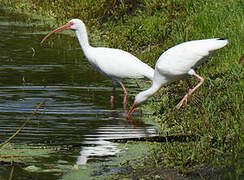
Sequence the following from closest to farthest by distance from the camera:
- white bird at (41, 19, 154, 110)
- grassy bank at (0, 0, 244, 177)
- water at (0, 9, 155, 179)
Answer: grassy bank at (0, 0, 244, 177), water at (0, 9, 155, 179), white bird at (41, 19, 154, 110)

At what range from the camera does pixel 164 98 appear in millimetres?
9047

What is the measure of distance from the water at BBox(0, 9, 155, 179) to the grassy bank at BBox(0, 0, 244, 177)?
0.63 metres

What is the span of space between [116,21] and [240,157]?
30.8 ft

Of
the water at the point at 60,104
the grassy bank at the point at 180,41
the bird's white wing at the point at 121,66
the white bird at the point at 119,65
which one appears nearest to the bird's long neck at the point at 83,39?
the white bird at the point at 119,65

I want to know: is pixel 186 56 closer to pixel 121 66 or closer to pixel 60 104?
pixel 121 66

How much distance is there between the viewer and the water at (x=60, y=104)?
6441mm

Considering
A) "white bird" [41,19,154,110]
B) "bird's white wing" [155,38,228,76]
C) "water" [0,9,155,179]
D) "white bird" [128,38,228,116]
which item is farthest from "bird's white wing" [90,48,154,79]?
"bird's white wing" [155,38,228,76]

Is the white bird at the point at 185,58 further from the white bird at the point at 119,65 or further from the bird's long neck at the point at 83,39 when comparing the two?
the bird's long neck at the point at 83,39

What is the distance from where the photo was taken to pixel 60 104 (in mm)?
8312

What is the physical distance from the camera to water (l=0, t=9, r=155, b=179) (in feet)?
21.1

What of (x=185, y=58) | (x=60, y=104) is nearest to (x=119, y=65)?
(x=60, y=104)

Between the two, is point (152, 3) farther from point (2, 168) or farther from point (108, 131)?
point (2, 168)

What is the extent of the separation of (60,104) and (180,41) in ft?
9.02

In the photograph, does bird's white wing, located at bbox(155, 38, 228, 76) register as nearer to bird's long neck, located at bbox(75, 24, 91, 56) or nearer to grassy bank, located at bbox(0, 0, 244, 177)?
grassy bank, located at bbox(0, 0, 244, 177)
